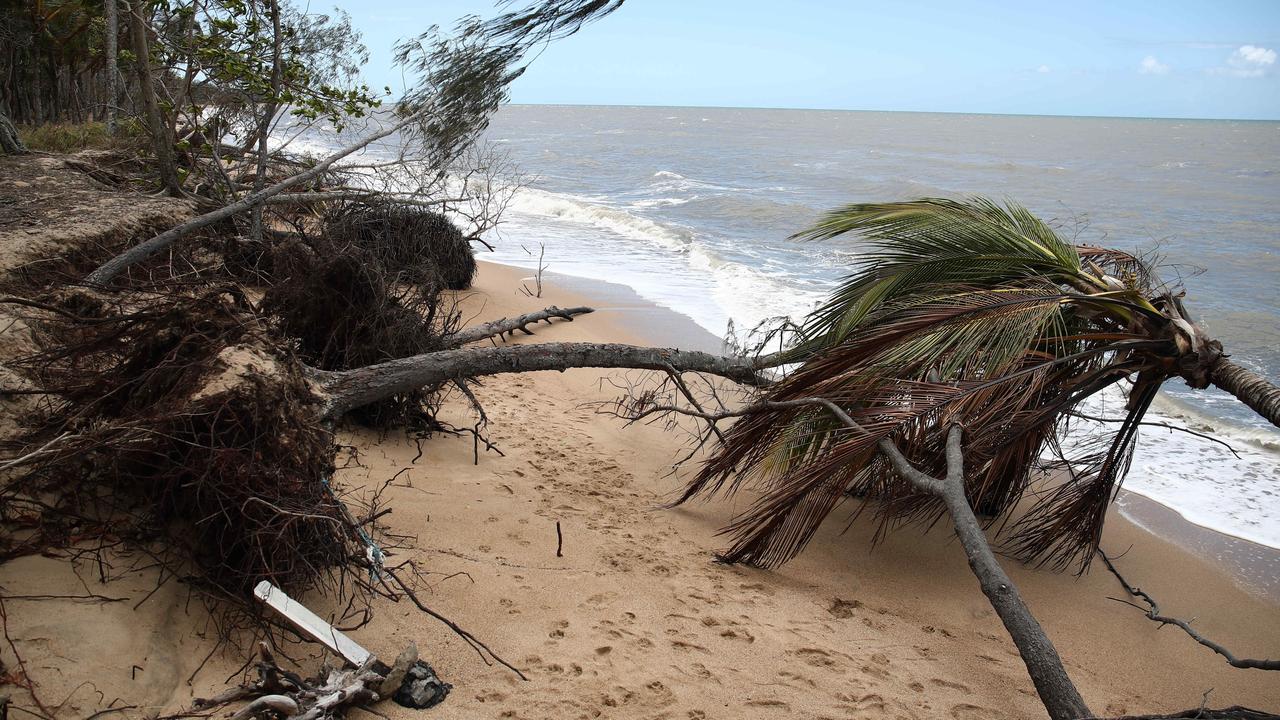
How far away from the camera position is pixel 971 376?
409 centimetres

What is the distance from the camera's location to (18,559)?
2697 millimetres

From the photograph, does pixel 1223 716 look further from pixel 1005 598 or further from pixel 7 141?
pixel 7 141

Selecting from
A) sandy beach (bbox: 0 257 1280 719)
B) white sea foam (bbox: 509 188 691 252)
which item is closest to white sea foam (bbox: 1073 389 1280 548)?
sandy beach (bbox: 0 257 1280 719)

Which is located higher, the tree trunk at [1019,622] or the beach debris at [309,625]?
the tree trunk at [1019,622]

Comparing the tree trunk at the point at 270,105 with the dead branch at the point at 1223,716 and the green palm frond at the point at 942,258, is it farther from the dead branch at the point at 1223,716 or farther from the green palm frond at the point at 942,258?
the dead branch at the point at 1223,716

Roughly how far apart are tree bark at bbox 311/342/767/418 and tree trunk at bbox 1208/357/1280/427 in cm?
257

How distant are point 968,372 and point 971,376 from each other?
1.0 inches

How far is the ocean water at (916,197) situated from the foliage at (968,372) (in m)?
0.61

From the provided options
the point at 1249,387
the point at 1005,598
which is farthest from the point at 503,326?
the point at 1249,387

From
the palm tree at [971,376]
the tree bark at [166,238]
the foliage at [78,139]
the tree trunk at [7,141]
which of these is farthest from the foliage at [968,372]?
the foliage at [78,139]

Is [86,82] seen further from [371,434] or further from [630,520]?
[630,520]

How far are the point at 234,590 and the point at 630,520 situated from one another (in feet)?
7.56

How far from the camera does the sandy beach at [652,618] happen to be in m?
2.71

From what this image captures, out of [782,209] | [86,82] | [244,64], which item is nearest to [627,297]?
[244,64]
